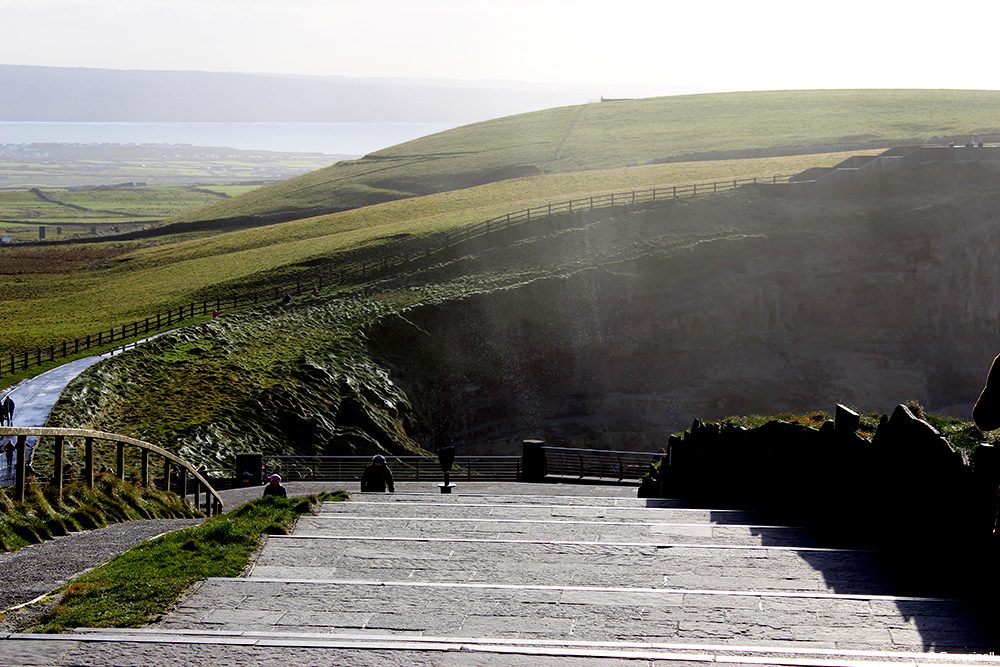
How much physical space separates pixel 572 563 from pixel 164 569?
11.6 ft

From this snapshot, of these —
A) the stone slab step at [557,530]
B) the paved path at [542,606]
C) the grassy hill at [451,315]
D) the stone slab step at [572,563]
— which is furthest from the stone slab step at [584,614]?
the grassy hill at [451,315]

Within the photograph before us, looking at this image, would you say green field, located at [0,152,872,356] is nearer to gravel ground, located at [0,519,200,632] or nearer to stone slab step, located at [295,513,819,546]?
gravel ground, located at [0,519,200,632]

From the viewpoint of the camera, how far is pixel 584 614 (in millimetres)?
8789

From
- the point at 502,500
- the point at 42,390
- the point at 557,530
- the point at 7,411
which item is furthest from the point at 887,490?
the point at 42,390

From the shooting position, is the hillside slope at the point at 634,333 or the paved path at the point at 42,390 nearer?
the paved path at the point at 42,390

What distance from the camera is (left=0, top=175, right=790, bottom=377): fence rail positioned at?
51281 millimetres

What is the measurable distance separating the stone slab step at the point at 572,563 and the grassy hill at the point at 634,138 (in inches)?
3920

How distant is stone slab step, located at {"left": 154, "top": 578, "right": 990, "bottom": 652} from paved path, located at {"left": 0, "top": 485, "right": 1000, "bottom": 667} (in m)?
0.02

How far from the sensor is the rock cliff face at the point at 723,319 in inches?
2296

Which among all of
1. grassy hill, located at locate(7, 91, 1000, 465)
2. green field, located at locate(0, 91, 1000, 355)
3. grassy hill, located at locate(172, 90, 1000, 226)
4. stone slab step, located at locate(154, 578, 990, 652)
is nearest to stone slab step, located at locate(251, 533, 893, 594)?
stone slab step, located at locate(154, 578, 990, 652)

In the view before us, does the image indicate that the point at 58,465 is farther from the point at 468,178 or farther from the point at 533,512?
the point at 468,178

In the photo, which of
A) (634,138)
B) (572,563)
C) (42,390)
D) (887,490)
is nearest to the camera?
(572,563)

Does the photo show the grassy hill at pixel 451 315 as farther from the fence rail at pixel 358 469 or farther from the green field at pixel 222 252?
the fence rail at pixel 358 469

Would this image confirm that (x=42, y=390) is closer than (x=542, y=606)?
No
